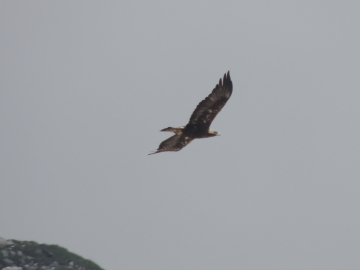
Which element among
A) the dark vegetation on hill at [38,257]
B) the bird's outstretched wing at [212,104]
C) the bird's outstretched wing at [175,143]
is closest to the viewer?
the bird's outstretched wing at [212,104]

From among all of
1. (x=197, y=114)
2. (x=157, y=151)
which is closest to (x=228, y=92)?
(x=197, y=114)

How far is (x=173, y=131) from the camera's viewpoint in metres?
33.9

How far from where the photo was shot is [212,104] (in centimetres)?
3350

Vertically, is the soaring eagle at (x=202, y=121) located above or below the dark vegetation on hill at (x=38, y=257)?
above

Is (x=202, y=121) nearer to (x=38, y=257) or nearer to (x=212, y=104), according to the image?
(x=212, y=104)

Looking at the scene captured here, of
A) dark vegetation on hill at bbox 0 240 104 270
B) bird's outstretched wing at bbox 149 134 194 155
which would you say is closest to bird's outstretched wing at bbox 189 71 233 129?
bird's outstretched wing at bbox 149 134 194 155

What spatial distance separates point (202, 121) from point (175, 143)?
153 centimetres

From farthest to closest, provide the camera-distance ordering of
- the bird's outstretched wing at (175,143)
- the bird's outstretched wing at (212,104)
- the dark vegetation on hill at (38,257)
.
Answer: the dark vegetation on hill at (38,257), the bird's outstretched wing at (175,143), the bird's outstretched wing at (212,104)

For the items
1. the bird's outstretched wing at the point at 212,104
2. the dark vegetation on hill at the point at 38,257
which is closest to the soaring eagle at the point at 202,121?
the bird's outstretched wing at the point at 212,104

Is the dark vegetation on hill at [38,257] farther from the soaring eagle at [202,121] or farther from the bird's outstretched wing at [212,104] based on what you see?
the bird's outstretched wing at [212,104]

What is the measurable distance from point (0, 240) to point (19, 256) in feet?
7.36

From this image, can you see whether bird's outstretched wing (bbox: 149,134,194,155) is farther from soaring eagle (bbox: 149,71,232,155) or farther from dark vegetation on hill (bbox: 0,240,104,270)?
dark vegetation on hill (bbox: 0,240,104,270)

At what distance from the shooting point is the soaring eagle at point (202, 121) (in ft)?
109

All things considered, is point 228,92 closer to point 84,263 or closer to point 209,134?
point 209,134
